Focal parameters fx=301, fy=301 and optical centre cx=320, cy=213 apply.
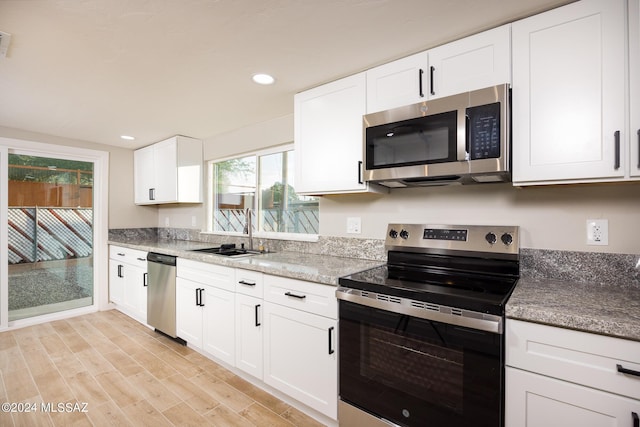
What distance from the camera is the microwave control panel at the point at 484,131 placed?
1451mm

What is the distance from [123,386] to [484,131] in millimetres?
2884

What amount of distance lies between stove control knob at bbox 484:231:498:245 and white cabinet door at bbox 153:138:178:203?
3.28 metres

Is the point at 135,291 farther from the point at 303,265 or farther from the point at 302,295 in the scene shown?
the point at 302,295

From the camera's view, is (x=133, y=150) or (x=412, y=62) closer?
(x=412, y=62)

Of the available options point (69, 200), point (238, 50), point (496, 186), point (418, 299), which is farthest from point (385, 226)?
point (69, 200)

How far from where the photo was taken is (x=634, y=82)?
4.00ft

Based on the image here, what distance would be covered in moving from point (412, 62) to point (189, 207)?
3301 mm

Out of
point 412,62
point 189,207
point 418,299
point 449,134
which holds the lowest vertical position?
point 418,299

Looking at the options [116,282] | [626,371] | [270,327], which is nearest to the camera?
[626,371]

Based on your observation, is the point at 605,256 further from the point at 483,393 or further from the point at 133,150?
the point at 133,150

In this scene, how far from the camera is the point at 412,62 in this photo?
176 centimetres

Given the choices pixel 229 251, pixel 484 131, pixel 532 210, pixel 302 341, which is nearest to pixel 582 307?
pixel 532 210

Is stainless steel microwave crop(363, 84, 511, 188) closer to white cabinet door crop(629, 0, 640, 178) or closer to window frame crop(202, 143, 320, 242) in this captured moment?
white cabinet door crop(629, 0, 640, 178)

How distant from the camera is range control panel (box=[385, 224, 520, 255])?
5.37ft
